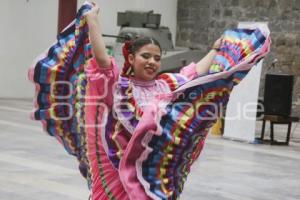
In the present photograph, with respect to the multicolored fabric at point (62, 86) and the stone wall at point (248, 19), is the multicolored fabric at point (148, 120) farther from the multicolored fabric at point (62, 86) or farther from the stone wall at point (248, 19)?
the stone wall at point (248, 19)

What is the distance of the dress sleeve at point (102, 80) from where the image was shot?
397 cm

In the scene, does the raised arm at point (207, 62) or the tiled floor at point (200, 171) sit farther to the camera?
the tiled floor at point (200, 171)

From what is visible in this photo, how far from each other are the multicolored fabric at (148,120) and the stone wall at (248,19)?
44.7 feet

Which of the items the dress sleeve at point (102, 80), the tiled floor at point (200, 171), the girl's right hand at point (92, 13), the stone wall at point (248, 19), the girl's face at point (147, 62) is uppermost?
the girl's right hand at point (92, 13)

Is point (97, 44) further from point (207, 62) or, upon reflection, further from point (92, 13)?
point (207, 62)

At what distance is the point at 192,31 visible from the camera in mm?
A: 20812

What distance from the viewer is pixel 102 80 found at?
3969mm

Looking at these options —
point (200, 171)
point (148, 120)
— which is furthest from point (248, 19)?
point (148, 120)

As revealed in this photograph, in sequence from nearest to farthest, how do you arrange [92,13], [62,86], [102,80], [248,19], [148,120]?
[148,120]
[102,80]
[92,13]
[62,86]
[248,19]

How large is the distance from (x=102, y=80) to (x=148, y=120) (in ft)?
1.25

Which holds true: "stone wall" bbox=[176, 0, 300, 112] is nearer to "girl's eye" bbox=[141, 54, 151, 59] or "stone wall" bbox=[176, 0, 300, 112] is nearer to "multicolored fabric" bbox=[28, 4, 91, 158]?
"multicolored fabric" bbox=[28, 4, 91, 158]

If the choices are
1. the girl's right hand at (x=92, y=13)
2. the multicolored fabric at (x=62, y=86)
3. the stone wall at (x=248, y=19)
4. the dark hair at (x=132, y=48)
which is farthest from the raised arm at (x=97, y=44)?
the stone wall at (x=248, y=19)

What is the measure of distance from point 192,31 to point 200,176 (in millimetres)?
12439

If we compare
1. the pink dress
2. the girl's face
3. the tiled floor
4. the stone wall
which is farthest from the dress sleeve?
the stone wall
